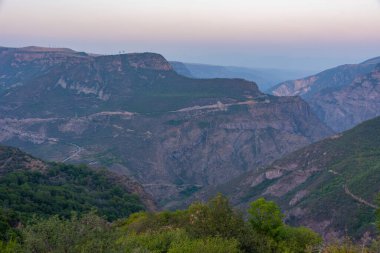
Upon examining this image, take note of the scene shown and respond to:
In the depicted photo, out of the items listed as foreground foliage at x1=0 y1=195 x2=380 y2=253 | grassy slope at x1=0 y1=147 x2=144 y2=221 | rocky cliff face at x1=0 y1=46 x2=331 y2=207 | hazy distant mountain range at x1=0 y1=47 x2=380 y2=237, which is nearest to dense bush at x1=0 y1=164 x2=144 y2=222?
grassy slope at x1=0 y1=147 x2=144 y2=221

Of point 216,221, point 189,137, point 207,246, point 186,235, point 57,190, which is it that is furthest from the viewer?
point 189,137

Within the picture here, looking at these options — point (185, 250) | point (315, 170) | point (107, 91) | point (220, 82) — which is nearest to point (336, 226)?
point (315, 170)

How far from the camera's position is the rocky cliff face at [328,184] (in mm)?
47312

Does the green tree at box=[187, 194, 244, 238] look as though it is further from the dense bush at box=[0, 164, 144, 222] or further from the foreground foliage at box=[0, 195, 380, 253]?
the dense bush at box=[0, 164, 144, 222]

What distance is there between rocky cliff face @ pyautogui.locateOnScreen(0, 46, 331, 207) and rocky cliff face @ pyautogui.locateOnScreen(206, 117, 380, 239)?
65.9ft

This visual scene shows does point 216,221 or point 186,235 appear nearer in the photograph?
point 186,235

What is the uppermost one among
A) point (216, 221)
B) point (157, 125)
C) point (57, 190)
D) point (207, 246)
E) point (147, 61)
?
A: point (147, 61)

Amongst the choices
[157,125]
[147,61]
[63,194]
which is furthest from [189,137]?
[63,194]

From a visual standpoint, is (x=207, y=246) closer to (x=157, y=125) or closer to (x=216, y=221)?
(x=216, y=221)

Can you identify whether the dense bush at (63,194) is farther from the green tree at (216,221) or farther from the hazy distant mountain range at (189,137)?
the green tree at (216,221)

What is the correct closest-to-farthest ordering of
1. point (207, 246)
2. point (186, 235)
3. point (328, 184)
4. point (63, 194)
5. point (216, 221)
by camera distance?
point (207, 246) → point (186, 235) → point (216, 221) → point (63, 194) → point (328, 184)

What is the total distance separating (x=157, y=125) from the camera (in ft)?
400

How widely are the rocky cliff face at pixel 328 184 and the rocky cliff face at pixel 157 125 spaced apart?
65.9 feet

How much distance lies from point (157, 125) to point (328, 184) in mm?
68691
